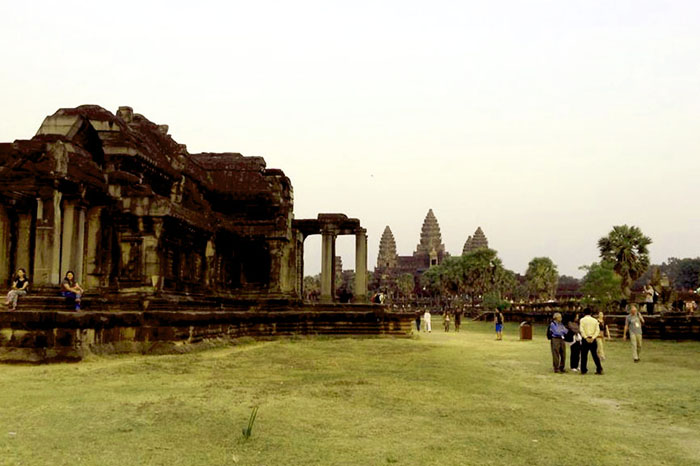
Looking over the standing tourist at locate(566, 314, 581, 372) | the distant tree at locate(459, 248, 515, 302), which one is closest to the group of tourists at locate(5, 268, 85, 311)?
the standing tourist at locate(566, 314, 581, 372)

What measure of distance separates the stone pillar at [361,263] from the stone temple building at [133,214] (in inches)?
150

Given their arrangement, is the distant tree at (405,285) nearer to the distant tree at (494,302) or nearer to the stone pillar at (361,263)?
the distant tree at (494,302)

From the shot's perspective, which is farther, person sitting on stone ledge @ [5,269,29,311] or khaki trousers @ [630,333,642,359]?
khaki trousers @ [630,333,642,359]

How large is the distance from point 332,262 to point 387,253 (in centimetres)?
14111

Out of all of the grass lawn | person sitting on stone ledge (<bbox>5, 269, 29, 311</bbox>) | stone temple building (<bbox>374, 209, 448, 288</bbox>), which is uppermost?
stone temple building (<bbox>374, 209, 448, 288</bbox>)

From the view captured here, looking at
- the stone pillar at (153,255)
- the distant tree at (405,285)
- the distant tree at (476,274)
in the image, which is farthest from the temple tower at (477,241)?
the stone pillar at (153,255)

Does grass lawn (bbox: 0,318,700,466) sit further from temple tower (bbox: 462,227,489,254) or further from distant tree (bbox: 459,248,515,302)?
temple tower (bbox: 462,227,489,254)

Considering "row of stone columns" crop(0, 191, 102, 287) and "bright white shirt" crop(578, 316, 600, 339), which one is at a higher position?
"row of stone columns" crop(0, 191, 102, 287)

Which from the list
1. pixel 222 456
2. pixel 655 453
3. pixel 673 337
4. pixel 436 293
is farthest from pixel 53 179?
pixel 436 293

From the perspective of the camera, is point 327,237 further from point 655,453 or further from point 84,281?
point 655,453

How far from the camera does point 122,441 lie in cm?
611

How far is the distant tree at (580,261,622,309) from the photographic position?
55.9m

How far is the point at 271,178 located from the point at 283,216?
72.6 inches

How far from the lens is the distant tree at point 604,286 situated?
55875mm
